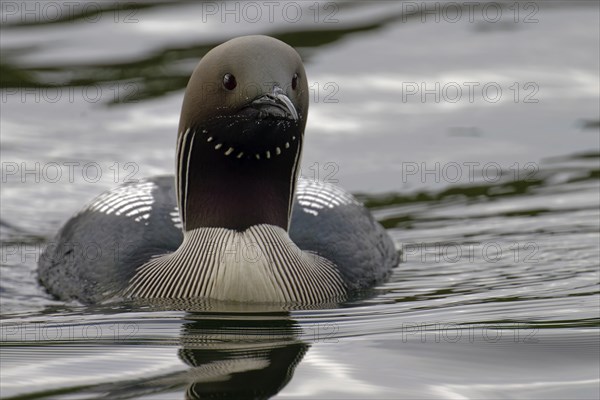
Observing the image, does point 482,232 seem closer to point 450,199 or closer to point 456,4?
point 450,199

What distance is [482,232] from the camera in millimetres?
9547

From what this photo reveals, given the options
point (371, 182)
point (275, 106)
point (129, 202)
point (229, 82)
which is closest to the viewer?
point (275, 106)

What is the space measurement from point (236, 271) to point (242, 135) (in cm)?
69

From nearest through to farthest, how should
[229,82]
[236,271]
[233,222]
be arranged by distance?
[229,82]
[236,271]
[233,222]

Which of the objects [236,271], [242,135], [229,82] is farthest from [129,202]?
[229,82]

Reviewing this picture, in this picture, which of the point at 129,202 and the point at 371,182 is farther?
the point at 371,182

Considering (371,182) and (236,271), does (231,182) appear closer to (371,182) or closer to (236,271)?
(236,271)


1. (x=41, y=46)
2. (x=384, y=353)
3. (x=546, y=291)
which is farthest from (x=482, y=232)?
(x=41, y=46)

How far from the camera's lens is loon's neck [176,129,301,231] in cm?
736

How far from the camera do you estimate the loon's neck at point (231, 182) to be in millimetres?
7359

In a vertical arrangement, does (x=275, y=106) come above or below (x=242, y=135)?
above

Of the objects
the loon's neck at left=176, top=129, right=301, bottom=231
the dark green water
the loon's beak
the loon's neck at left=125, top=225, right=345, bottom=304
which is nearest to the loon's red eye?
the loon's beak

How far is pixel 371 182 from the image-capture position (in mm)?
10680

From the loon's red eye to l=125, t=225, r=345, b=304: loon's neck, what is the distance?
804mm
